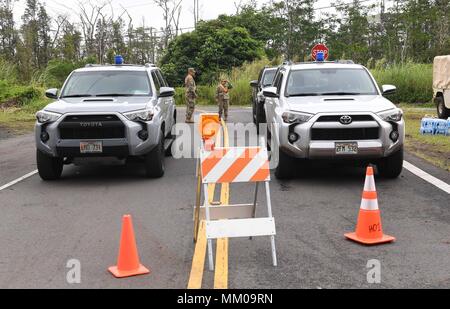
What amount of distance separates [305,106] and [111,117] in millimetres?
3072

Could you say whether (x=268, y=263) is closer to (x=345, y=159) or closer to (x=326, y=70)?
(x=345, y=159)

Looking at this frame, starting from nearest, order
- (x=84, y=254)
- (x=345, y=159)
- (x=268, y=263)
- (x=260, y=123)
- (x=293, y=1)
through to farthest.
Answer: (x=268, y=263)
(x=84, y=254)
(x=345, y=159)
(x=260, y=123)
(x=293, y=1)

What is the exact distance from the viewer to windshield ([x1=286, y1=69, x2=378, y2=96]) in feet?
34.0

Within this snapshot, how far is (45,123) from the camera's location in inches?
376

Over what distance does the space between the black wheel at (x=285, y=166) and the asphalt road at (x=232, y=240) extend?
159mm

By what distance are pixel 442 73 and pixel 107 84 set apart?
44.0ft

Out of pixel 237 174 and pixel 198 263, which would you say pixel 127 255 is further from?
pixel 237 174

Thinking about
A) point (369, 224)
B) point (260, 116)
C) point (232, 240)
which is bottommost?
point (232, 240)

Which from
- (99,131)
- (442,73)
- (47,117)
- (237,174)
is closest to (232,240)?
(237,174)

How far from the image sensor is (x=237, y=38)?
4575cm

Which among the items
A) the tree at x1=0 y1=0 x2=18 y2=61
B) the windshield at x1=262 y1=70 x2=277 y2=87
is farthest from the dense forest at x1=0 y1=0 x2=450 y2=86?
the windshield at x1=262 y1=70 x2=277 y2=87

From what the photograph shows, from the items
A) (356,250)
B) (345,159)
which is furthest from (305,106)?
(356,250)

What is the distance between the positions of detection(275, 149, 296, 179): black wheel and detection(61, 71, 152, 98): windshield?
2818 mm
